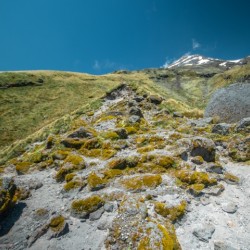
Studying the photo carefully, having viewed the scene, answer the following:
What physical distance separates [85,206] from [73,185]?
2.41 m

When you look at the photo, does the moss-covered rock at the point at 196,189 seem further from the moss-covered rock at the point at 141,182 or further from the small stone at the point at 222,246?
the small stone at the point at 222,246

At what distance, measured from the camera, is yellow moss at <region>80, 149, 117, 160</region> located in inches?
594

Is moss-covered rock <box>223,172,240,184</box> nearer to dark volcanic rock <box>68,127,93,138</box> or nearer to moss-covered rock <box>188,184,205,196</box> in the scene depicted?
moss-covered rock <box>188,184,205,196</box>

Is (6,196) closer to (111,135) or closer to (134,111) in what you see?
(111,135)

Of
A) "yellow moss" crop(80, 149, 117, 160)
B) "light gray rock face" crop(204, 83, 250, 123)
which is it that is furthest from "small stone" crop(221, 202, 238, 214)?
"light gray rock face" crop(204, 83, 250, 123)

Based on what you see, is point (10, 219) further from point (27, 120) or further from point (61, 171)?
point (27, 120)

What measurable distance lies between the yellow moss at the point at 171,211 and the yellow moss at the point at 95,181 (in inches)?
140

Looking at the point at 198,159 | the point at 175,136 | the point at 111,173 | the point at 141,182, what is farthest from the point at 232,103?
the point at 111,173

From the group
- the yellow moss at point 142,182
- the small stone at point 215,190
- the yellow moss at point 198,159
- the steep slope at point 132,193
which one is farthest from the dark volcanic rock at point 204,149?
the yellow moss at point 142,182

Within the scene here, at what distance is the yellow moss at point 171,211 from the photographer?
29.1 feet

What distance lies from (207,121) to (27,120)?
128 ft

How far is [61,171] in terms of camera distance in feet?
44.6

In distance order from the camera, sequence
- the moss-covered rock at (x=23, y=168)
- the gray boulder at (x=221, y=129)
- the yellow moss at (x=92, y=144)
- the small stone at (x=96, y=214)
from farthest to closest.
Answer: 1. the yellow moss at (x=92, y=144)
2. the gray boulder at (x=221, y=129)
3. the moss-covered rock at (x=23, y=168)
4. the small stone at (x=96, y=214)

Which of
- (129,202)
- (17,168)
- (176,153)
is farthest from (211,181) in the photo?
(17,168)
